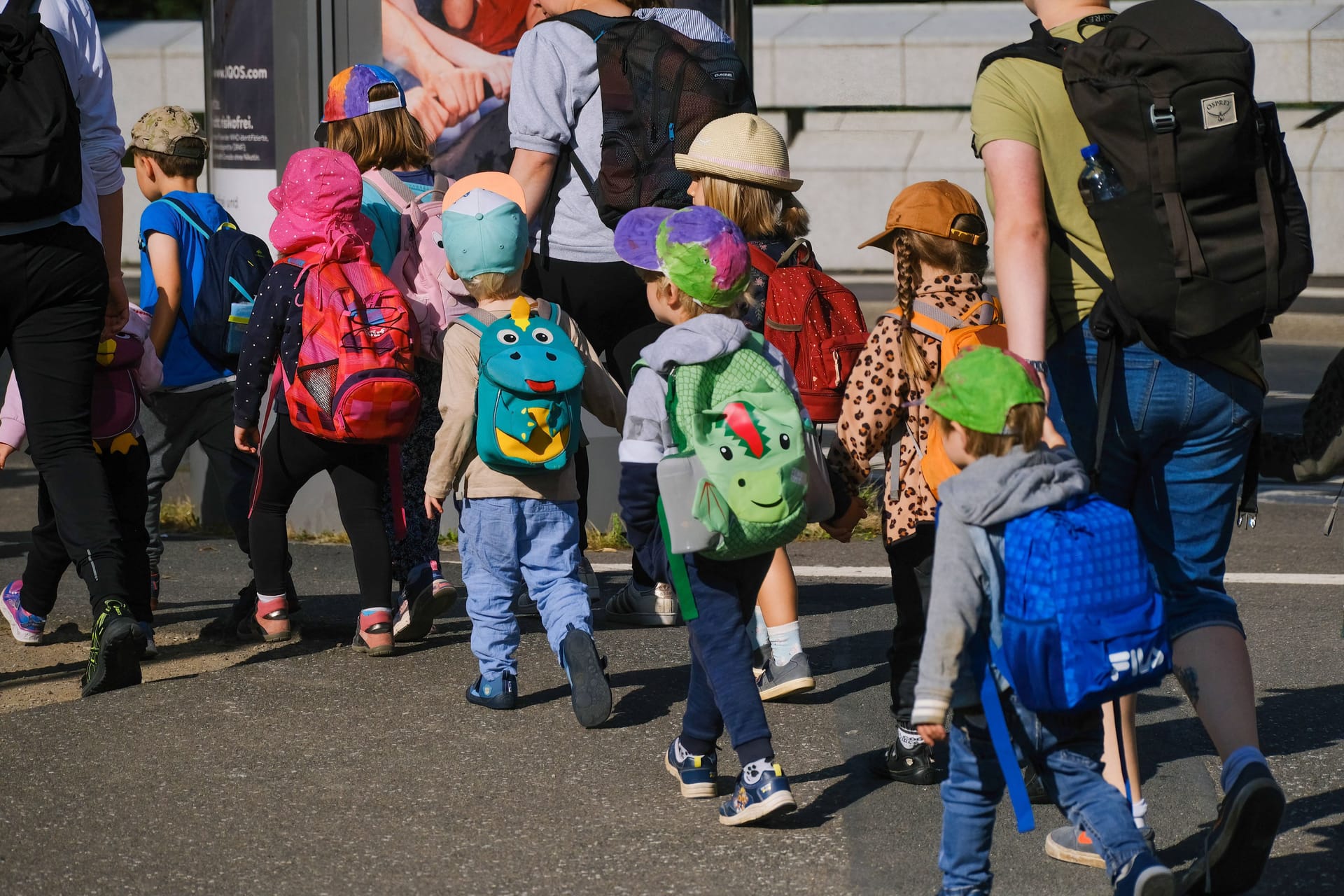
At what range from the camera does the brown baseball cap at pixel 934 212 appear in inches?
168

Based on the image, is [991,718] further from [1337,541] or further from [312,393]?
[1337,541]

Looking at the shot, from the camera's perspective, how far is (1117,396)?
356 centimetres

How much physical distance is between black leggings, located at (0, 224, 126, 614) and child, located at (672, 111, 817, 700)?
176 cm

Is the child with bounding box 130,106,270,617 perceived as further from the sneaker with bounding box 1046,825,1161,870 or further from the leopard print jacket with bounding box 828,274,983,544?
the sneaker with bounding box 1046,825,1161,870

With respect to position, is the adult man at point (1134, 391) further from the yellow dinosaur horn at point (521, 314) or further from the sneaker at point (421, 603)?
the sneaker at point (421, 603)

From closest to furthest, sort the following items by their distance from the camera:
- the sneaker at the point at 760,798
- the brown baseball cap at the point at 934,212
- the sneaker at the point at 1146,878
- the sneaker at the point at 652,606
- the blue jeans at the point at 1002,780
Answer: the sneaker at the point at 1146,878
the blue jeans at the point at 1002,780
the sneaker at the point at 760,798
the brown baseball cap at the point at 934,212
the sneaker at the point at 652,606

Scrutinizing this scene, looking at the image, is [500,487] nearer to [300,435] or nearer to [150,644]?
[300,435]

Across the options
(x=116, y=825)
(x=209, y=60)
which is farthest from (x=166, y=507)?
(x=116, y=825)

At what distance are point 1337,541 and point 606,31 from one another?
13.3ft

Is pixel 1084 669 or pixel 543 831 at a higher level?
pixel 1084 669

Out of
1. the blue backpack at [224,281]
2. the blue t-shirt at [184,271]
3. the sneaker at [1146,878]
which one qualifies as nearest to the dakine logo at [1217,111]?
the sneaker at [1146,878]

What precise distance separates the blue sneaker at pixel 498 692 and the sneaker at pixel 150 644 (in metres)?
0.99

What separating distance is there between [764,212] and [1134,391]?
5.63ft

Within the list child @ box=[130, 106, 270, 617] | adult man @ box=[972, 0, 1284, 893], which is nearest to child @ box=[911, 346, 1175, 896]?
adult man @ box=[972, 0, 1284, 893]
